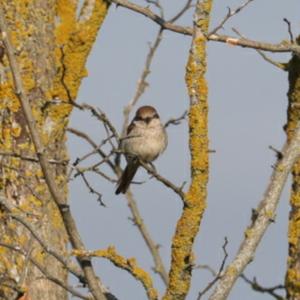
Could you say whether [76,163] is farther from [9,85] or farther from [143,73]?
[143,73]

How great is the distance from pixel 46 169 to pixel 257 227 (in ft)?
3.43

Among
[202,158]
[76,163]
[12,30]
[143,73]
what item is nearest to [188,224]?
[202,158]

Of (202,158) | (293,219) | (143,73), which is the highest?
(143,73)

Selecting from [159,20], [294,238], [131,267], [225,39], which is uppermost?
[159,20]

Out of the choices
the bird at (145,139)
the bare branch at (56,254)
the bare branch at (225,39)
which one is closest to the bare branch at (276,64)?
the bare branch at (225,39)

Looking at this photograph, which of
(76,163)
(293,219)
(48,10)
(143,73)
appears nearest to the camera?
(76,163)

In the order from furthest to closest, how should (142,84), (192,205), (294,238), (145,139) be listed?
(145,139) < (142,84) < (294,238) < (192,205)

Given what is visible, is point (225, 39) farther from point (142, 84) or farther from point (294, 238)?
point (142, 84)

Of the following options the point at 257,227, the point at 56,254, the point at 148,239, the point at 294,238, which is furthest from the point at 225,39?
the point at 148,239

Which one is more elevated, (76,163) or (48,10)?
(48,10)

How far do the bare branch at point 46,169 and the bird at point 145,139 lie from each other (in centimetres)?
601

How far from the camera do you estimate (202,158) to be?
13.7 ft

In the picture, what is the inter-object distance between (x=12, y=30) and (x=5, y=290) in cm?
170

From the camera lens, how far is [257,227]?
4258 millimetres
